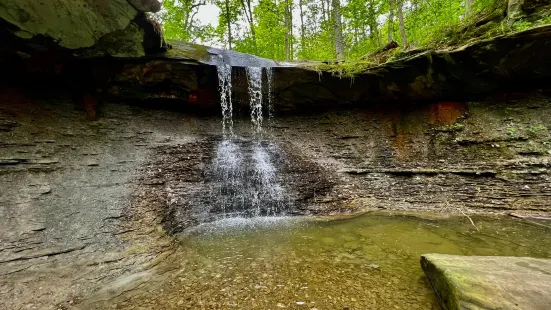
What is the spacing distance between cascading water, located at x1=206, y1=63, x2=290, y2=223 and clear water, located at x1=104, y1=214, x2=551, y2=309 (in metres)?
0.93

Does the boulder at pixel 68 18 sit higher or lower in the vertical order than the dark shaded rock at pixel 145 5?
lower

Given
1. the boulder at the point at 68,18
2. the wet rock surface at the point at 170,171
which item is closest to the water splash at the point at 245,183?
the wet rock surface at the point at 170,171

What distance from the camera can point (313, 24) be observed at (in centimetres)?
1648

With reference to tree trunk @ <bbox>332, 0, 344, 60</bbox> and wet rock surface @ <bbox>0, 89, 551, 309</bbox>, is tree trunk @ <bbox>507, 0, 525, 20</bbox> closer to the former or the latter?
wet rock surface @ <bbox>0, 89, 551, 309</bbox>

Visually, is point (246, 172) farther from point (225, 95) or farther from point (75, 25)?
point (75, 25)

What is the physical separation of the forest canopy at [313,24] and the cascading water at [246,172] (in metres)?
5.16

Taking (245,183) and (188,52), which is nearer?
(245,183)

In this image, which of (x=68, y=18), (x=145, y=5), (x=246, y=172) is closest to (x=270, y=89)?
(x=246, y=172)

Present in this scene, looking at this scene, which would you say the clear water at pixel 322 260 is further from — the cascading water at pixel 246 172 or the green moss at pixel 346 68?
the green moss at pixel 346 68

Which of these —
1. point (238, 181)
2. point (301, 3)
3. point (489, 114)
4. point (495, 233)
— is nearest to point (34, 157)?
point (238, 181)

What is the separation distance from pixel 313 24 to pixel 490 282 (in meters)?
17.2

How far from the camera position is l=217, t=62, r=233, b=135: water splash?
285 inches

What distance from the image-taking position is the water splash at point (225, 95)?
285 inches

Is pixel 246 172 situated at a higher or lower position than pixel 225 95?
lower
